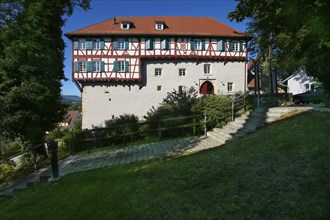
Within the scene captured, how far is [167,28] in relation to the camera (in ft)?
119

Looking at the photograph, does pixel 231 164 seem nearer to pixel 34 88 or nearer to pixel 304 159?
pixel 304 159

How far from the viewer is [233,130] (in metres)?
13.1

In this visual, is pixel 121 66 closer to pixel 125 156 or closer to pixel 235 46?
pixel 235 46

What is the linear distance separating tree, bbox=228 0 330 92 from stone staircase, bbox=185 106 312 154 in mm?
5224

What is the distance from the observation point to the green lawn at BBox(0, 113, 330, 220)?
4.66 metres

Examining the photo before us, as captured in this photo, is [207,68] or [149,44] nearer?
[149,44]

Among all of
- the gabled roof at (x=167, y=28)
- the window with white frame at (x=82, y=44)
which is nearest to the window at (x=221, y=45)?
the gabled roof at (x=167, y=28)

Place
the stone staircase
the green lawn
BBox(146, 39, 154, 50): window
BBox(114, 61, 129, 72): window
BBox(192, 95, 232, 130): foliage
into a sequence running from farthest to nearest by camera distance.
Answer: BBox(146, 39, 154, 50): window, BBox(114, 61, 129, 72): window, BBox(192, 95, 232, 130): foliage, the stone staircase, the green lawn

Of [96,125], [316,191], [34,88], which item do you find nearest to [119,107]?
[96,125]

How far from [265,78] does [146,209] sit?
43519 mm

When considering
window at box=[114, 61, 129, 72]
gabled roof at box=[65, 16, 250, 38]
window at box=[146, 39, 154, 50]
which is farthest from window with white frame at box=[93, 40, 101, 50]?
window at box=[146, 39, 154, 50]

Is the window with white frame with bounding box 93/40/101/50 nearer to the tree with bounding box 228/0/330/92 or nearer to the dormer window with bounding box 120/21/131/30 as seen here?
the dormer window with bounding box 120/21/131/30

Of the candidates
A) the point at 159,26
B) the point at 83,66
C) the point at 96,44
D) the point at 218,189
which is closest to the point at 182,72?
the point at 159,26

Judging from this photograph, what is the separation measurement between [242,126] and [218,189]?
8.02 meters
